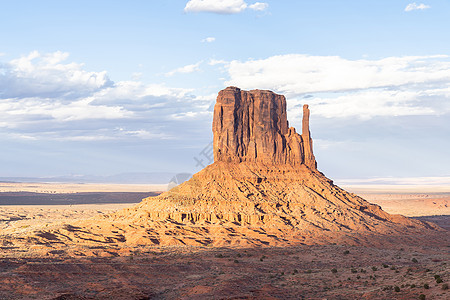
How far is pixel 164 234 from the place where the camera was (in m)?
76.8

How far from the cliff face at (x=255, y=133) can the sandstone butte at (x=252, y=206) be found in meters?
0.18

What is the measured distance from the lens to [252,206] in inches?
3351

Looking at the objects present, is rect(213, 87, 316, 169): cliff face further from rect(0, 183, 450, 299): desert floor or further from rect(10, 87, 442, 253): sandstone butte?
rect(0, 183, 450, 299): desert floor

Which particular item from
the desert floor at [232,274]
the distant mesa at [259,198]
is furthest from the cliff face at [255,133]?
the desert floor at [232,274]

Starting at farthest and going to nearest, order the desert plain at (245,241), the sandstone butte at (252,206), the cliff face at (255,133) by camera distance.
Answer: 1. the cliff face at (255,133)
2. the sandstone butte at (252,206)
3. the desert plain at (245,241)

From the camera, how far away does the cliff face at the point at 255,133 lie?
3711 inches

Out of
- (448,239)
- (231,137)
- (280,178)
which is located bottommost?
(448,239)

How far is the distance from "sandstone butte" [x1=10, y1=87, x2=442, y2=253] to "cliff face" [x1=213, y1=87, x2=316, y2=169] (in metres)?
0.18

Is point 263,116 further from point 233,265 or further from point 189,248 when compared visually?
point 233,265

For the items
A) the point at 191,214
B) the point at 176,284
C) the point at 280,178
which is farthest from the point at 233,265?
the point at 280,178

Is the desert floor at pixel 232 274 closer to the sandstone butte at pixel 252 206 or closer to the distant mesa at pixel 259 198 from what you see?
the sandstone butte at pixel 252 206

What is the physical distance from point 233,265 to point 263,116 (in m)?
44.0

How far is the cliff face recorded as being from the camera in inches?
3711

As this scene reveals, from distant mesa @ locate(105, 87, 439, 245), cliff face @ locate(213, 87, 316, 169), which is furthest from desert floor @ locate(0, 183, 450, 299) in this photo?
cliff face @ locate(213, 87, 316, 169)
